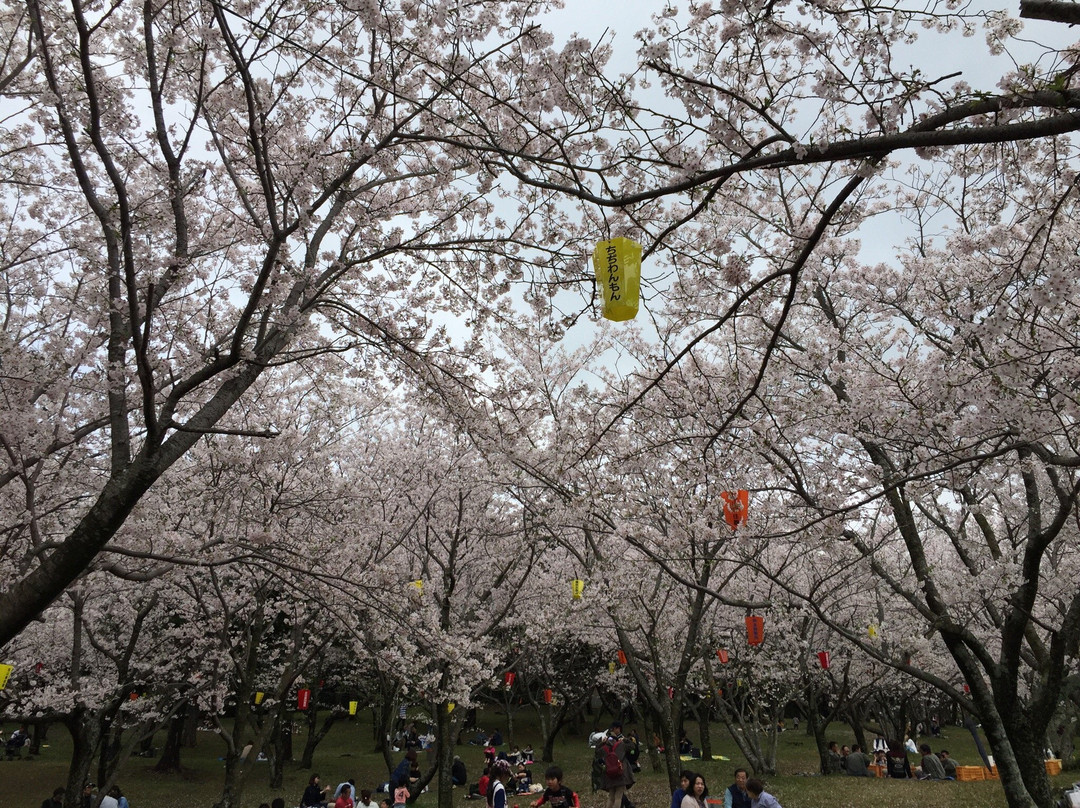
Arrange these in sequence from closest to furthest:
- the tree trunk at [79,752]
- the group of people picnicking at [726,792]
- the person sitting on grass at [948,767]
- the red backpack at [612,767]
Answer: the group of people picnicking at [726,792], the tree trunk at [79,752], the red backpack at [612,767], the person sitting on grass at [948,767]

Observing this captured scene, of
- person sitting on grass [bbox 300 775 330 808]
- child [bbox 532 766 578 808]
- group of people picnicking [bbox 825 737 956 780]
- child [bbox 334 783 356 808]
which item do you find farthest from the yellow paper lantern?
group of people picnicking [bbox 825 737 956 780]

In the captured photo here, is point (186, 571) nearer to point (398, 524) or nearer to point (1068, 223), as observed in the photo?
point (398, 524)

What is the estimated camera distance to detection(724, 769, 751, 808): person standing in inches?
315

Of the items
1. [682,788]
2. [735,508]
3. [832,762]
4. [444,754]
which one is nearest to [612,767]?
[682,788]

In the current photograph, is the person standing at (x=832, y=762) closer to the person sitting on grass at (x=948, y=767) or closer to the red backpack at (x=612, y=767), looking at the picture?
the person sitting on grass at (x=948, y=767)

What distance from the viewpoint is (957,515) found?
9.98 metres

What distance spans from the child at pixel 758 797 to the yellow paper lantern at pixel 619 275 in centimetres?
631

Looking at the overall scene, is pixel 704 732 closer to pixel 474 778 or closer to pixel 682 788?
pixel 474 778

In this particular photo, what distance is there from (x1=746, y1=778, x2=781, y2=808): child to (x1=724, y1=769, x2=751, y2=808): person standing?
0.16m

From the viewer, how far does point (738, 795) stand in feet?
26.6

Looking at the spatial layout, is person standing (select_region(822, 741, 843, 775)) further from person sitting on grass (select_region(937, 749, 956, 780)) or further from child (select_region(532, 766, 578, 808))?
child (select_region(532, 766, 578, 808))

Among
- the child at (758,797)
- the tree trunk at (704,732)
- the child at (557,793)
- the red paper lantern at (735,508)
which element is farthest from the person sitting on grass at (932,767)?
the red paper lantern at (735,508)

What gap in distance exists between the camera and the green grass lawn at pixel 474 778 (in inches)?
482

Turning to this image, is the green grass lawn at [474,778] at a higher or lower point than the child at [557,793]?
lower
